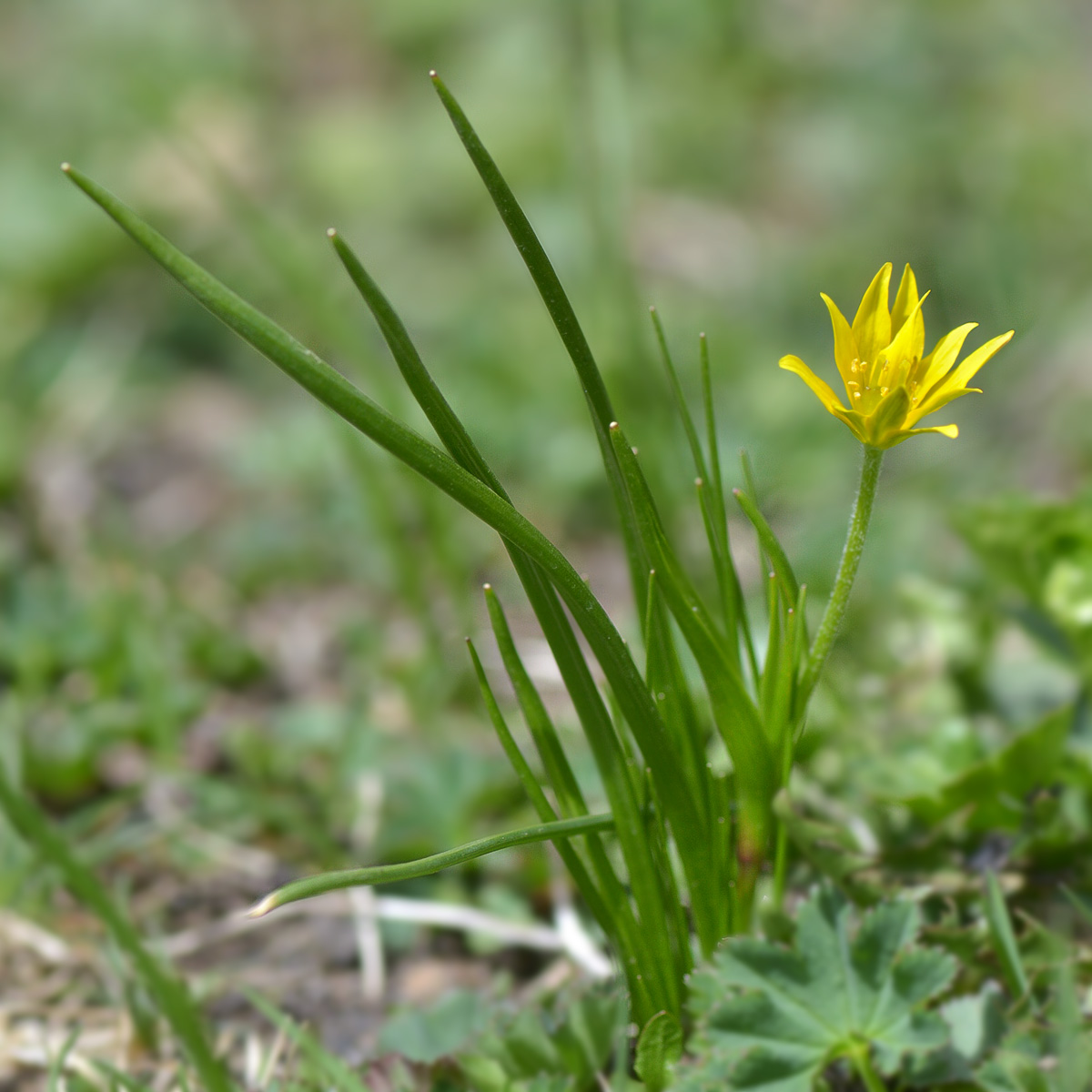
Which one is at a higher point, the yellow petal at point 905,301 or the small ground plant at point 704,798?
the yellow petal at point 905,301

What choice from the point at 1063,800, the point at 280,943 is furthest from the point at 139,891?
the point at 1063,800

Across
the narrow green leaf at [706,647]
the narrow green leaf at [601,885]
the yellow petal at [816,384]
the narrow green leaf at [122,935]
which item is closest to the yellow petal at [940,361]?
the yellow petal at [816,384]

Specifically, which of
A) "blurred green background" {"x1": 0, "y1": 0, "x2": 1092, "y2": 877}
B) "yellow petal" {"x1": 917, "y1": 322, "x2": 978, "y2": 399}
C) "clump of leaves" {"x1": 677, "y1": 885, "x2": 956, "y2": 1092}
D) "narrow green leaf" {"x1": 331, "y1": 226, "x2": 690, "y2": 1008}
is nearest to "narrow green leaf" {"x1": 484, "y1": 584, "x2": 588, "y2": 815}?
"narrow green leaf" {"x1": 331, "y1": 226, "x2": 690, "y2": 1008}

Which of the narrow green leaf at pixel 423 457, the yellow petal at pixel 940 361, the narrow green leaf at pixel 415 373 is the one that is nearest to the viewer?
the narrow green leaf at pixel 423 457

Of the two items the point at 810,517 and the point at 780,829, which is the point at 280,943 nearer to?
the point at 780,829

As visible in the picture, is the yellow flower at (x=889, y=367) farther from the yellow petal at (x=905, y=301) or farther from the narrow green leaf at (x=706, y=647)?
the narrow green leaf at (x=706, y=647)

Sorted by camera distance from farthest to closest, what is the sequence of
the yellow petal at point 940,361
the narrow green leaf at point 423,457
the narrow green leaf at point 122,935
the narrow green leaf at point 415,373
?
the narrow green leaf at point 122,935, the yellow petal at point 940,361, the narrow green leaf at point 415,373, the narrow green leaf at point 423,457
